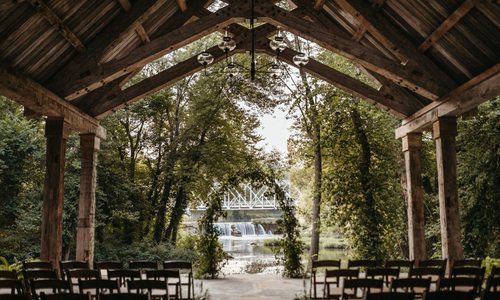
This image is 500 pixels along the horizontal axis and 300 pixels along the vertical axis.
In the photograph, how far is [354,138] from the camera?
43.3 feet

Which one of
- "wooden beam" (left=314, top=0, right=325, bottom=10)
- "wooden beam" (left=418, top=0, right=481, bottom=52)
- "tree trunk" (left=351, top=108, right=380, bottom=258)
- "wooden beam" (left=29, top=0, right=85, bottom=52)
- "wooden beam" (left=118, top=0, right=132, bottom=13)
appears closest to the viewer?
"wooden beam" (left=29, top=0, right=85, bottom=52)

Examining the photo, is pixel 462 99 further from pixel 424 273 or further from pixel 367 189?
pixel 367 189

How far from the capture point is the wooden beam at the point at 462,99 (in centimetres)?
662

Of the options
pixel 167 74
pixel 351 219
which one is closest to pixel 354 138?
pixel 351 219

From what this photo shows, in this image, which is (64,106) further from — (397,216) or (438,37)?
(397,216)

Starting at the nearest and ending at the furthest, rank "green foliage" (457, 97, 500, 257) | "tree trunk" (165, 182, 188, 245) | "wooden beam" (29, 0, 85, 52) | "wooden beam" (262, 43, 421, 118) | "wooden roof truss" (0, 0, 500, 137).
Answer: "wooden beam" (29, 0, 85, 52) < "wooden roof truss" (0, 0, 500, 137) < "wooden beam" (262, 43, 421, 118) < "green foliage" (457, 97, 500, 257) < "tree trunk" (165, 182, 188, 245)

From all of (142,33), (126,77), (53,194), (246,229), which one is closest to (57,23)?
(142,33)

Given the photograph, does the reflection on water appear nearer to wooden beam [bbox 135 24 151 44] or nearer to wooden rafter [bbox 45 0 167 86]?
wooden beam [bbox 135 24 151 44]

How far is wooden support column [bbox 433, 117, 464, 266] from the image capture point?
304 inches

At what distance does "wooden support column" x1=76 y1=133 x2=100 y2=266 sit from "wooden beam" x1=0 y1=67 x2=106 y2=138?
462mm

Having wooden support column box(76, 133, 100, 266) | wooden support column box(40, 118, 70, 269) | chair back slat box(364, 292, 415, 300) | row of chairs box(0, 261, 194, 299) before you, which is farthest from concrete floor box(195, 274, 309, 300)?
chair back slat box(364, 292, 415, 300)

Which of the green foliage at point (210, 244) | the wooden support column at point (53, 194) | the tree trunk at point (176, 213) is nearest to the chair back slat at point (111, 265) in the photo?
the wooden support column at point (53, 194)

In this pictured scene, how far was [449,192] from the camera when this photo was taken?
7.82 m

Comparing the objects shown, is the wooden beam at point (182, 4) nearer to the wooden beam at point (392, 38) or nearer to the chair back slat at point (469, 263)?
the wooden beam at point (392, 38)
